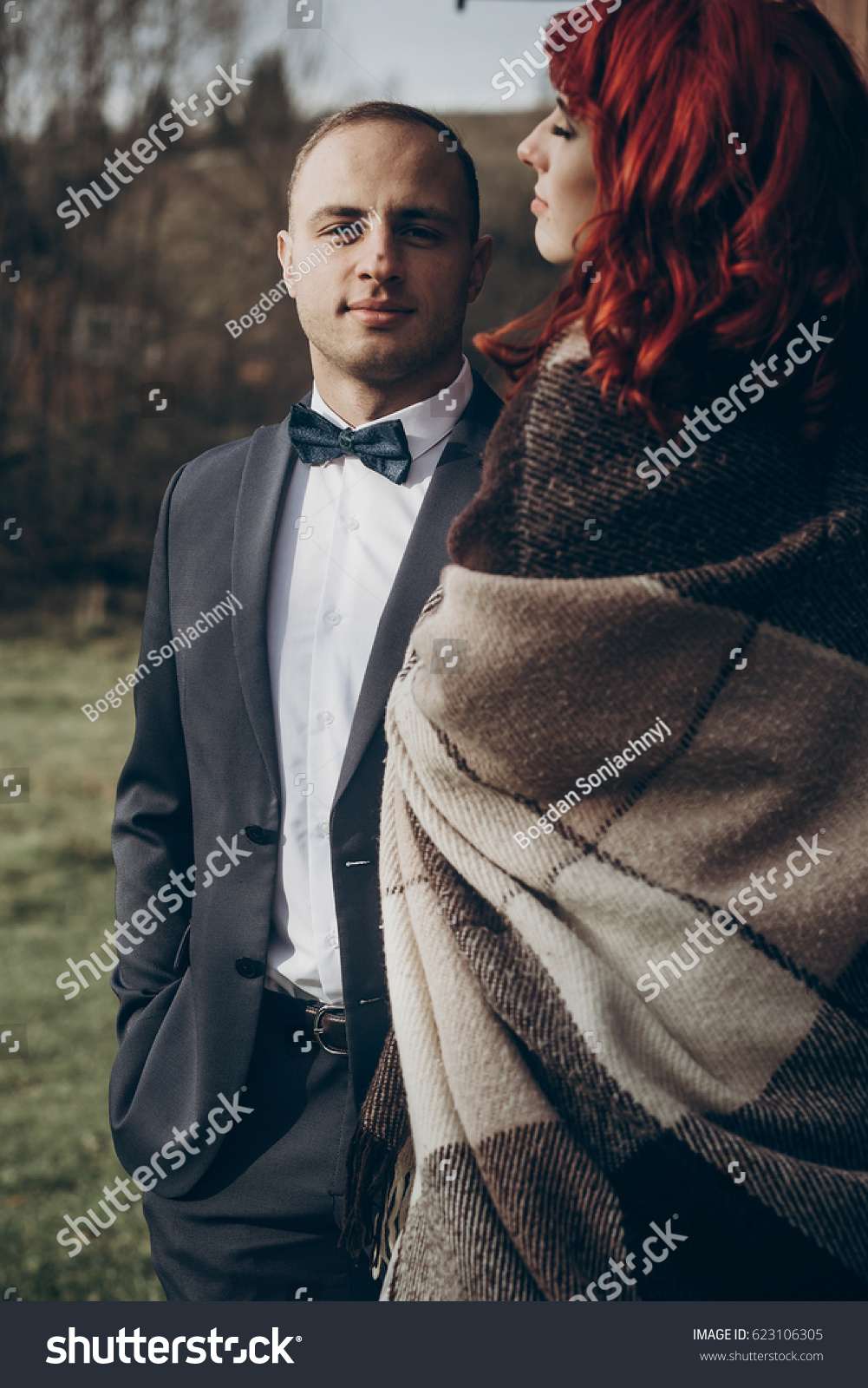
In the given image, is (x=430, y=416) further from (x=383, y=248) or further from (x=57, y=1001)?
(x=57, y=1001)

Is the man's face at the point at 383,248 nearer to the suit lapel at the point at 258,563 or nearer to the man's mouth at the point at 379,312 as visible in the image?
the man's mouth at the point at 379,312

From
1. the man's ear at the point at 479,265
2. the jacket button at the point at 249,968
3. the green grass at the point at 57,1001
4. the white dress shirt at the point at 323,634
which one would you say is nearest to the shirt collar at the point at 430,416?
the white dress shirt at the point at 323,634

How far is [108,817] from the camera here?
7699 millimetres

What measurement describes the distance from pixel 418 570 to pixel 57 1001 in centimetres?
413

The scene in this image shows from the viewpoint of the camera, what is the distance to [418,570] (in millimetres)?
1746

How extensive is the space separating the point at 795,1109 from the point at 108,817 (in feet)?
22.5

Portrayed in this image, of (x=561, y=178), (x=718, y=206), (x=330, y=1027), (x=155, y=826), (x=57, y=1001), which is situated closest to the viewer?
(x=718, y=206)

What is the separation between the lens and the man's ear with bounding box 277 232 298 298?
6.16 feet

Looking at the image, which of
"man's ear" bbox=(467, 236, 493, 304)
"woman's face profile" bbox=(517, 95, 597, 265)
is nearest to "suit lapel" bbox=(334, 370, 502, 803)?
"man's ear" bbox=(467, 236, 493, 304)

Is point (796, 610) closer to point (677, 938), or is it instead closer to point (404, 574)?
point (677, 938)

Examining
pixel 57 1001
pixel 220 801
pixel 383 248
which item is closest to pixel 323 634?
pixel 220 801

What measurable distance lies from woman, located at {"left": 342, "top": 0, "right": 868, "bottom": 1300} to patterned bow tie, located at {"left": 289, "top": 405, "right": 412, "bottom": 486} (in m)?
0.48

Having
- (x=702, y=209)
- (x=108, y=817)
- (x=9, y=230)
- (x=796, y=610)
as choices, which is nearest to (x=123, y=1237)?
(x=796, y=610)

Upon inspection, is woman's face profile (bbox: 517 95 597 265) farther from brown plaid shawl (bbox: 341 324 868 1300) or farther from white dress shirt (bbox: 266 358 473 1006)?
white dress shirt (bbox: 266 358 473 1006)
